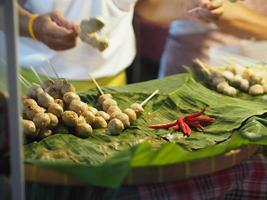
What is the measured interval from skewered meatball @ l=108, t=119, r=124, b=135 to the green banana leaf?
2 cm

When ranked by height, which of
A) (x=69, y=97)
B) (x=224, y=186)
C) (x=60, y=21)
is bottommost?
(x=224, y=186)

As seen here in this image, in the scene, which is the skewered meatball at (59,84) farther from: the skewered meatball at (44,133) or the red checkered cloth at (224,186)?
the red checkered cloth at (224,186)

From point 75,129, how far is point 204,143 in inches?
12.6

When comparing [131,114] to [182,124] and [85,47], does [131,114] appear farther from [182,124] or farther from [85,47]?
[85,47]

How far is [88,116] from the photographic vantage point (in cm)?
140

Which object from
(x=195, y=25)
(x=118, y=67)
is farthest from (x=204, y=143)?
(x=195, y=25)

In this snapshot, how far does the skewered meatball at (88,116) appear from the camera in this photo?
4.58ft

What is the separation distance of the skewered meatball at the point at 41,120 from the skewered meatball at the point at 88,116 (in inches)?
4.3

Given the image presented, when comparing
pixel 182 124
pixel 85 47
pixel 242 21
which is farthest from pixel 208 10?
pixel 182 124

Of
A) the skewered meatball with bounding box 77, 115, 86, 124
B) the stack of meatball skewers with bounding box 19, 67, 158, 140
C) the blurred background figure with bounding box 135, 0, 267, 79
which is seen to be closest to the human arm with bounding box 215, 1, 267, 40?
the blurred background figure with bounding box 135, 0, 267, 79

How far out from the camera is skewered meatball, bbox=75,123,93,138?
134cm

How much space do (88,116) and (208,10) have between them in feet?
2.58

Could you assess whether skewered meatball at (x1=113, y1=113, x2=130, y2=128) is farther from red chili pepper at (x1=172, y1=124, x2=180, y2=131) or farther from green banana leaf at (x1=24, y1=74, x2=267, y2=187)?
red chili pepper at (x1=172, y1=124, x2=180, y2=131)

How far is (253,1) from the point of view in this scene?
2.11 m
